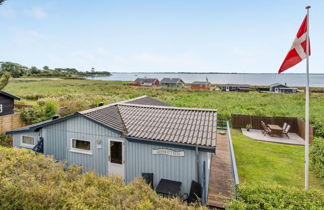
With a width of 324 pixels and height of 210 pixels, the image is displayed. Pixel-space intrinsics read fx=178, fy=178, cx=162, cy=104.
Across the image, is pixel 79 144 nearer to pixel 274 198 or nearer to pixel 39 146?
pixel 39 146

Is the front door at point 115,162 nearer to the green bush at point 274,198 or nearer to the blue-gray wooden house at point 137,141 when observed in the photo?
the blue-gray wooden house at point 137,141

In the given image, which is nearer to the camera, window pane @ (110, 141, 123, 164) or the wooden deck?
the wooden deck

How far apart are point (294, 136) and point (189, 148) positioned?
13.4 meters

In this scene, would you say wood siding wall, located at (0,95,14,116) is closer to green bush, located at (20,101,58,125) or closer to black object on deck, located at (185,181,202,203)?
green bush, located at (20,101,58,125)

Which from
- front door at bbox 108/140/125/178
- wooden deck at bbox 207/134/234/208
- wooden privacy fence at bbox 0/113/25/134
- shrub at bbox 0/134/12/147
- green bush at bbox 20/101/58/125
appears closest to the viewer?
wooden deck at bbox 207/134/234/208

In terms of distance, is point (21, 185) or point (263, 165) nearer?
point (21, 185)

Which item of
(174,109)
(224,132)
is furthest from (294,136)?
(174,109)

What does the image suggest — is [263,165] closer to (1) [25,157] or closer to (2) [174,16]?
A: (1) [25,157]

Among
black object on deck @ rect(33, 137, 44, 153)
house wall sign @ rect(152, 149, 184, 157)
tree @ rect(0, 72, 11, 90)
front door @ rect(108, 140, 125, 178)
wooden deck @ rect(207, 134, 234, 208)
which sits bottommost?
wooden deck @ rect(207, 134, 234, 208)

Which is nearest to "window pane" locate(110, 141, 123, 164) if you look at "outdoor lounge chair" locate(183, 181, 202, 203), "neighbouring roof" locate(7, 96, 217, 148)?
"neighbouring roof" locate(7, 96, 217, 148)

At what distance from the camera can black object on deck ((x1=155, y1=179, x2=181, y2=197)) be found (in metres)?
5.86

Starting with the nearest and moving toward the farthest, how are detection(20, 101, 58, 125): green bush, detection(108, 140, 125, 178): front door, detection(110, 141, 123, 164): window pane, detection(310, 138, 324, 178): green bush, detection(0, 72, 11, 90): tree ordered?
detection(0, 72, 11, 90): tree < detection(108, 140, 125, 178): front door < detection(110, 141, 123, 164): window pane < detection(310, 138, 324, 178): green bush < detection(20, 101, 58, 125): green bush

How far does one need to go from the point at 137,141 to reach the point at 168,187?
2.00 metres

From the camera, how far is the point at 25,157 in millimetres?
4359
